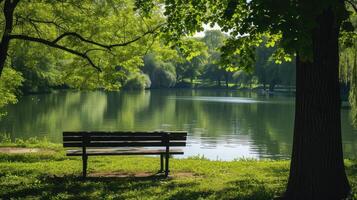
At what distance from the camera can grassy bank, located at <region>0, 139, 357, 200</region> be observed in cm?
791

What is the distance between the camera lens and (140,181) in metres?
9.42

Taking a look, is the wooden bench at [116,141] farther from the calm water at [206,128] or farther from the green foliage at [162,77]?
the green foliage at [162,77]

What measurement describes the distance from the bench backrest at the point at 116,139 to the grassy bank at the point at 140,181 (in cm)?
73

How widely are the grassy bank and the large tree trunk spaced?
87 centimetres

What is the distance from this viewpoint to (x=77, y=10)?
1352 centimetres

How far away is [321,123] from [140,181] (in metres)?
4.06

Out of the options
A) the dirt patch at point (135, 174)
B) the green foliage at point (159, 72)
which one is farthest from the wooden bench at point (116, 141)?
the green foliage at point (159, 72)

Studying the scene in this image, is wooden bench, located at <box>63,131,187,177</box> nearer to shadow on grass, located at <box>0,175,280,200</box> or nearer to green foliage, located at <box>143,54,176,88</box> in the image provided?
shadow on grass, located at <box>0,175,280,200</box>

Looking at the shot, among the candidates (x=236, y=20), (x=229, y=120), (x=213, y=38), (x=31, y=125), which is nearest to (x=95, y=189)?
(x=236, y=20)

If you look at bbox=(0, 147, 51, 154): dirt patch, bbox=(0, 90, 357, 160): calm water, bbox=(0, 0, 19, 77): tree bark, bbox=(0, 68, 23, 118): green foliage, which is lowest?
bbox=(0, 90, 357, 160): calm water

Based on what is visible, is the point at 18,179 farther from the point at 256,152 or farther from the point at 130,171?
the point at 256,152

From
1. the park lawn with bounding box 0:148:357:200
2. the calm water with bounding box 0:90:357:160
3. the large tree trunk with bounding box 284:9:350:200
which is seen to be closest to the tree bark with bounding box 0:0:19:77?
the park lawn with bounding box 0:148:357:200

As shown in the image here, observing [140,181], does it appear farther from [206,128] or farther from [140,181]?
[206,128]

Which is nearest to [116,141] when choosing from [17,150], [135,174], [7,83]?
[135,174]
